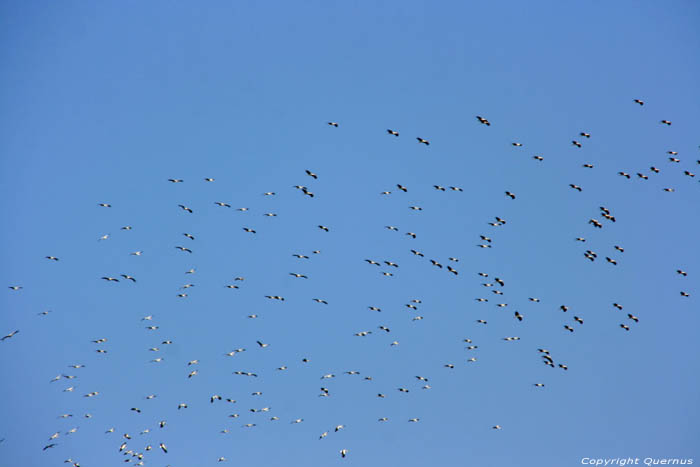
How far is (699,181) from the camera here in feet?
345

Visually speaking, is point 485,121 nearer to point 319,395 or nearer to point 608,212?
point 608,212

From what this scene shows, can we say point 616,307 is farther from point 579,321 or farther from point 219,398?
point 219,398

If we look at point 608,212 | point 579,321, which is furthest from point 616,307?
point 608,212

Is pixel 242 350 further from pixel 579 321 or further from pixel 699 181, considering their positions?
pixel 699 181

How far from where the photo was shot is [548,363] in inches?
4075

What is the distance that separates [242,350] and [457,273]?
78.3 feet

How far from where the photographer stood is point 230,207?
100938mm

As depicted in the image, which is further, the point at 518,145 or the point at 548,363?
the point at 548,363

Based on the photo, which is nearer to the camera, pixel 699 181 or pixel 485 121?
pixel 485 121

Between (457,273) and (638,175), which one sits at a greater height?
(638,175)

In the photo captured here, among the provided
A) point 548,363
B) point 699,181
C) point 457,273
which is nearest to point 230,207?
point 457,273

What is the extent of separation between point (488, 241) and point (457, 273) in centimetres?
498

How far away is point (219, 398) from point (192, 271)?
13899mm

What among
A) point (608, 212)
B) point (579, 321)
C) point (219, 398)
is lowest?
point (219, 398)
